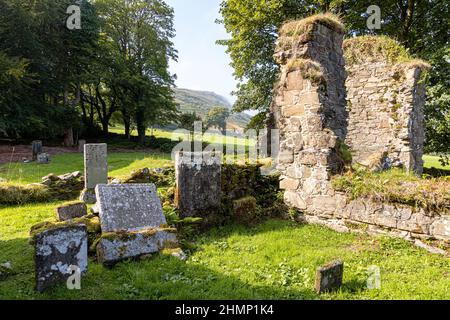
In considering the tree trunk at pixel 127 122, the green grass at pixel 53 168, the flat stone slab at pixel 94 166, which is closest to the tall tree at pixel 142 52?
the tree trunk at pixel 127 122

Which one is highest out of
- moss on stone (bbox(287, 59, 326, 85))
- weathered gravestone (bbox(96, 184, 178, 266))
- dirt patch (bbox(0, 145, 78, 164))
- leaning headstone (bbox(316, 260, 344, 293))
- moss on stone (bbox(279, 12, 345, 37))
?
Result: moss on stone (bbox(279, 12, 345, 37))

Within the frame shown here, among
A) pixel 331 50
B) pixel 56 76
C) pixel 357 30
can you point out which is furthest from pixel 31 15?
pixel 331 50

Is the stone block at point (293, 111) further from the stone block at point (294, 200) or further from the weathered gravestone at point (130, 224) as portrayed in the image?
the weathered gravestone at point (130, 224)

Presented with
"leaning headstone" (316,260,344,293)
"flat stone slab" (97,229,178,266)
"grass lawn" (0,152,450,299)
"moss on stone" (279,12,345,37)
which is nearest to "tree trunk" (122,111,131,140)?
"moss on stone" (279,12,345,37)

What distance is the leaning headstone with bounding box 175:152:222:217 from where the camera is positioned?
6.53m

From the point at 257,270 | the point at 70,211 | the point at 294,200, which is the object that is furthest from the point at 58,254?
the point at 294,200

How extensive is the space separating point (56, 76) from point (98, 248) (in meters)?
27.0

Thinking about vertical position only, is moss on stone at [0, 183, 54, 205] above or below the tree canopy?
below

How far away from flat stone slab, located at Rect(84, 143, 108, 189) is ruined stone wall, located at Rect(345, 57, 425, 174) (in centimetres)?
806

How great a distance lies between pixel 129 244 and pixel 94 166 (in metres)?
5.35

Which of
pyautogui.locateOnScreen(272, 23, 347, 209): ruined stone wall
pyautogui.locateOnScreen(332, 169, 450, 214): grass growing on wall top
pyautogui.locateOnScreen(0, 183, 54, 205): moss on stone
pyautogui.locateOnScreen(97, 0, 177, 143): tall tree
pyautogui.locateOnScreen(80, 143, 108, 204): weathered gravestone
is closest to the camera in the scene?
pyautogui.locateOnScreen(332, 169, 450, 214): grass growing on wall top

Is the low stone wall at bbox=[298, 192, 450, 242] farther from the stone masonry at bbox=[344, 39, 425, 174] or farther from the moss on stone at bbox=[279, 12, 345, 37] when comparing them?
the stone masonry at bbox=[344, 39, 425, 174]

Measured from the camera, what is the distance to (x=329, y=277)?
3.92 meters

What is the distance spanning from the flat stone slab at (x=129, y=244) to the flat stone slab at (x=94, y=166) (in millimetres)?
5004
